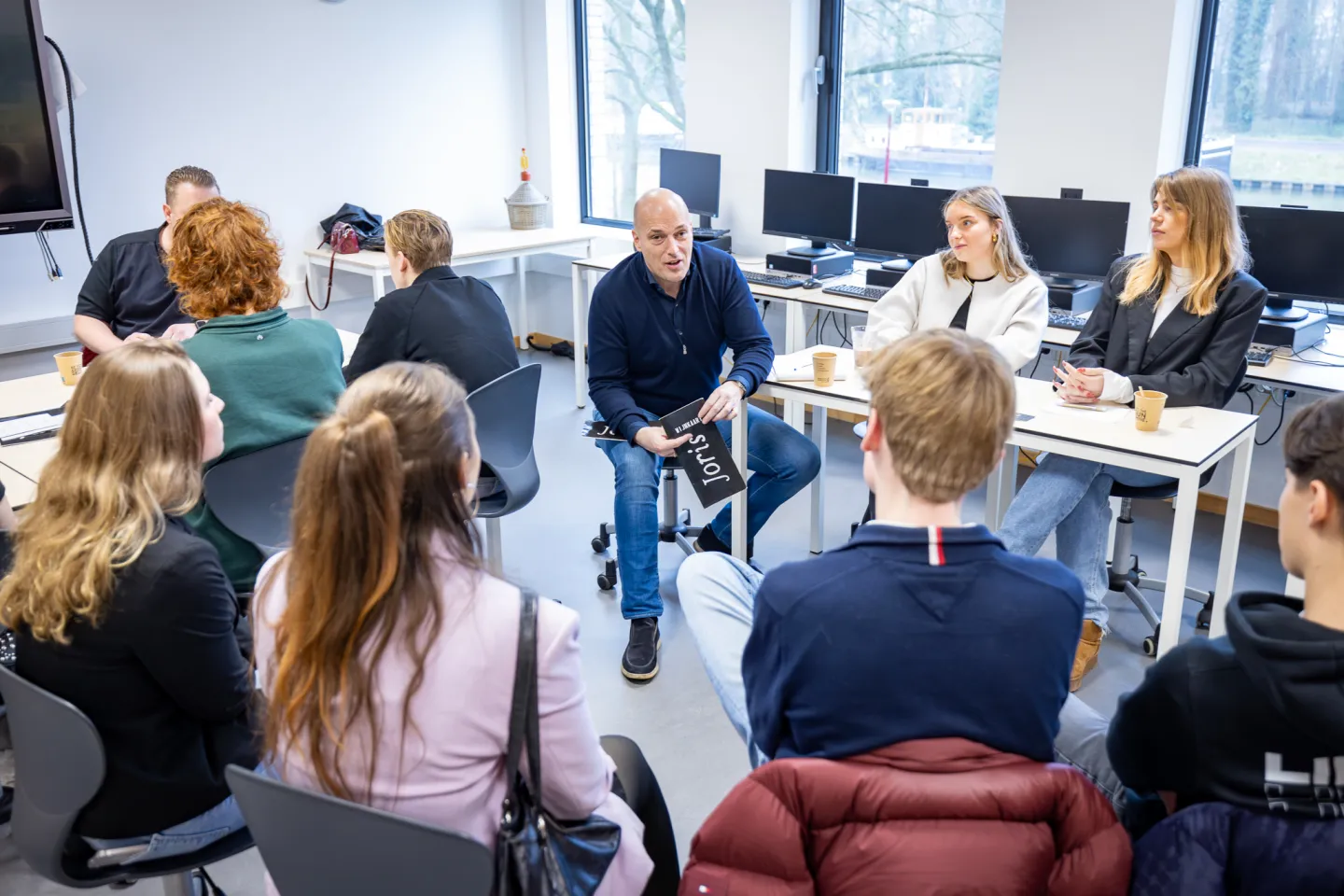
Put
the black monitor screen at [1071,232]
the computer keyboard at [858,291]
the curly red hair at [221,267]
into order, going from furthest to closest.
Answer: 1. the computer keyboard at [858,291]
2. the black monitor screen at [1071,232]
3. the curly red hair at [221,267]

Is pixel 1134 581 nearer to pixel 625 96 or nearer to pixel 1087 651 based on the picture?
pixel 1087 651

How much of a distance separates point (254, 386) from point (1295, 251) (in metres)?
3.08

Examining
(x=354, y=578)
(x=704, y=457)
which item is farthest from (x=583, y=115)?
(x=354, y=578)

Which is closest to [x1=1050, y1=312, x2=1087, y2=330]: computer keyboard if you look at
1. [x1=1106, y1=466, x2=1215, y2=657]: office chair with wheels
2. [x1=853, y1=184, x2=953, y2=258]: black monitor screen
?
[x1=853, y1=184, x2=953, y2=258]: black monitor screen

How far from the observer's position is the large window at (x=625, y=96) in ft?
18.8

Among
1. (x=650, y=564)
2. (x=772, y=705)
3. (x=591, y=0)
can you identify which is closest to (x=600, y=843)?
(x=772, y=705)

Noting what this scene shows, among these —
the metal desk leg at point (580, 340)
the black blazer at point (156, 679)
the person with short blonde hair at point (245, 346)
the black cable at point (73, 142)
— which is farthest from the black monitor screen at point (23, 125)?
the black blazer at point (156, 679)

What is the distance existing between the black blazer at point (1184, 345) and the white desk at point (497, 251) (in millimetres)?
3029

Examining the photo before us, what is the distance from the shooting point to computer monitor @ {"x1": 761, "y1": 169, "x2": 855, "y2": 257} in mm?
4648

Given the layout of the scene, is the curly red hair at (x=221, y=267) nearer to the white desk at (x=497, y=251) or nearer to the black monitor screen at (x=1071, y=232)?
the white desk at (x=497, y=251)

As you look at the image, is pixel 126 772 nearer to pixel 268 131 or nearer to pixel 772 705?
pixel 772 705

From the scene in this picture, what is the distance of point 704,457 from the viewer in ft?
9.58

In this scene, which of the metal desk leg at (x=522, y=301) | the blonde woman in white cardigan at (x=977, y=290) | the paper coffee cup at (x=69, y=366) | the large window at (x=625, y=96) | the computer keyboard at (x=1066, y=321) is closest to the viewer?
the paper coffee cup at (x=69, y=366)

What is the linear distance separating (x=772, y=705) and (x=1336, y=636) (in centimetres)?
63
